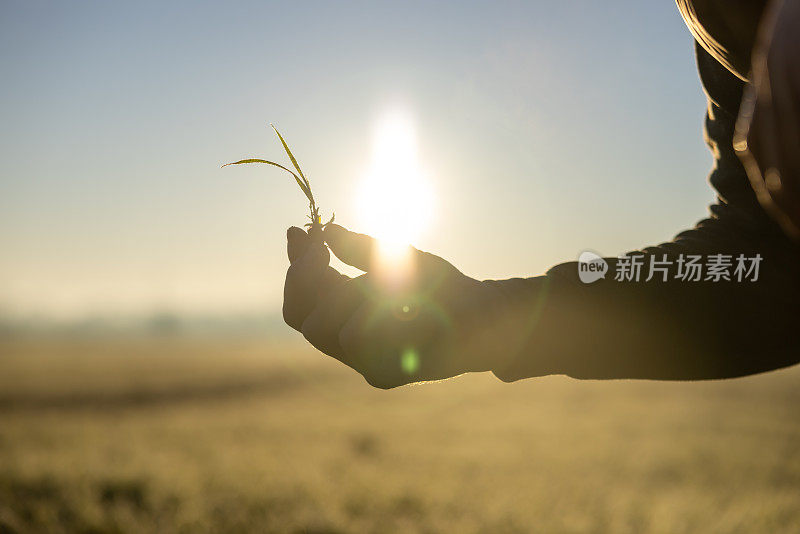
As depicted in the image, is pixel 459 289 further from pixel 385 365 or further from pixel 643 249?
pixel 643 249

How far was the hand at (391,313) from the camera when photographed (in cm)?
88

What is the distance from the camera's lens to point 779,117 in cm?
53

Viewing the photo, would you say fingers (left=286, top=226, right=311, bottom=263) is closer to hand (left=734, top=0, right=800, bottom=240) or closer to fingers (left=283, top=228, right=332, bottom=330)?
fingers (left=283, top=228, right=332, bottom=330)

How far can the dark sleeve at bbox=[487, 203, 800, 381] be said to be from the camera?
0.95 meters

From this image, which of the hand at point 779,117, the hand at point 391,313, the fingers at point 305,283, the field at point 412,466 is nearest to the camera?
the hand at point 779,117

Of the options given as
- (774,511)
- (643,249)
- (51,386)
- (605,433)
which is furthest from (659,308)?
(51,386)

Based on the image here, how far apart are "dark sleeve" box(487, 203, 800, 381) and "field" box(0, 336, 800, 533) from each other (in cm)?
485

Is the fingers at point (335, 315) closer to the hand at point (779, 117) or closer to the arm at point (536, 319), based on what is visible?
the arm at point (536, 319)

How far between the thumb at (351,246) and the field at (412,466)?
4911 mm

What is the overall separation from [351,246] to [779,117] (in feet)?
2.18

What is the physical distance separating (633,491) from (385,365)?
10.2m

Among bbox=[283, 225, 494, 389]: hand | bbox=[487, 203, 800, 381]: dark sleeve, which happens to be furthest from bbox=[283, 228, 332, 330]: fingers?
bbox=[487, 203, 800, 381]: dark sleeve

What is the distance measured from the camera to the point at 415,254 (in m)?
0.97

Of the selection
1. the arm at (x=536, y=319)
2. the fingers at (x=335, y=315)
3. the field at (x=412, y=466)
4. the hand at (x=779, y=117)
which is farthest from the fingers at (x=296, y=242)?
the field at (x=412, y=466)
